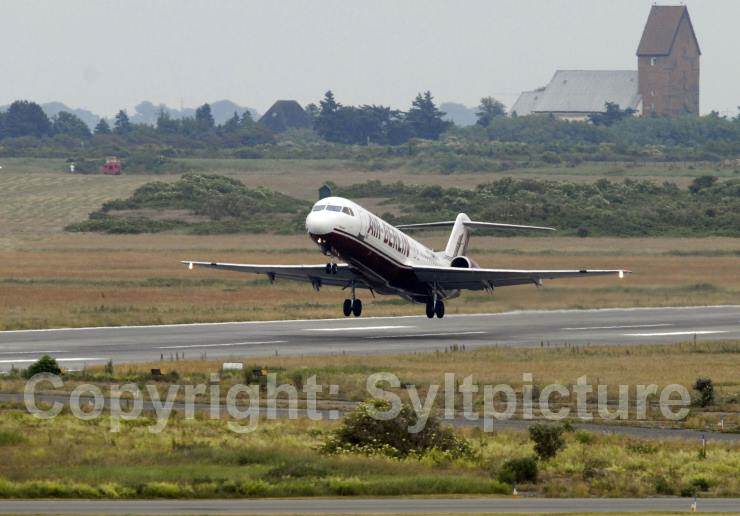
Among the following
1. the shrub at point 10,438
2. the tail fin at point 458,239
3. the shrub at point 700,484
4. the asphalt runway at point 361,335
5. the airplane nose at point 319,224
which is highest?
the airplane nose at point 319,224

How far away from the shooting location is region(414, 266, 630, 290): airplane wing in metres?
64.2

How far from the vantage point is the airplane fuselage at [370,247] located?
191 feet

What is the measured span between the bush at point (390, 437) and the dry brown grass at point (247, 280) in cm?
3590

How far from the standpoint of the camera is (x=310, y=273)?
64.7 m

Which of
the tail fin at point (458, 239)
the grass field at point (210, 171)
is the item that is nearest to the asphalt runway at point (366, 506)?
the tail fin at point (458, 239)

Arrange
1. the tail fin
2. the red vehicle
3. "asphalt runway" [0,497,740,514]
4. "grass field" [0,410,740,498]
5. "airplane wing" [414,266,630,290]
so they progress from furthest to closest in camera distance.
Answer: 1. the red vehicle
2. the tail fin
3. "airplane wing" [414,266,630,290]
4. "grass field" [0,410,740,498]
5. "asphalt runway" [0,497,740,514]

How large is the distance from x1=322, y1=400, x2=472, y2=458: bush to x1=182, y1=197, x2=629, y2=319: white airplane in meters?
22.3

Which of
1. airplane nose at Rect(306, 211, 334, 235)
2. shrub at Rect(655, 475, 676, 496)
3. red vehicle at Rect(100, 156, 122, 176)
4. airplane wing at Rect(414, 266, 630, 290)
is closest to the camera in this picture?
shrub at Rect(655, 475, 676, 496)

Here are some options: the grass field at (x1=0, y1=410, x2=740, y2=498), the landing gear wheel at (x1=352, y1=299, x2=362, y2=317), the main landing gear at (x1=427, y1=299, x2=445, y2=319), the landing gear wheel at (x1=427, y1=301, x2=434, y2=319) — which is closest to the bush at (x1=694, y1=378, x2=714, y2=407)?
the grass field at (x1=0, y1=410, x2=740, y2=498)

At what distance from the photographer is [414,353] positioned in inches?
2325

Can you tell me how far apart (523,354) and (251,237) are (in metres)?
71.2

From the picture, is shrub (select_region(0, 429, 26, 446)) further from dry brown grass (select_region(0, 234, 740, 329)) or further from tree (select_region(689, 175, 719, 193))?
tree (select_region(689, 175, 719, 193))

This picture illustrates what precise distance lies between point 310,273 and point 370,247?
Result: 486 cm

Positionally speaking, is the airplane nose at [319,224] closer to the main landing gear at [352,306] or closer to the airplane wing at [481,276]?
the main landing gear at [352,306]
